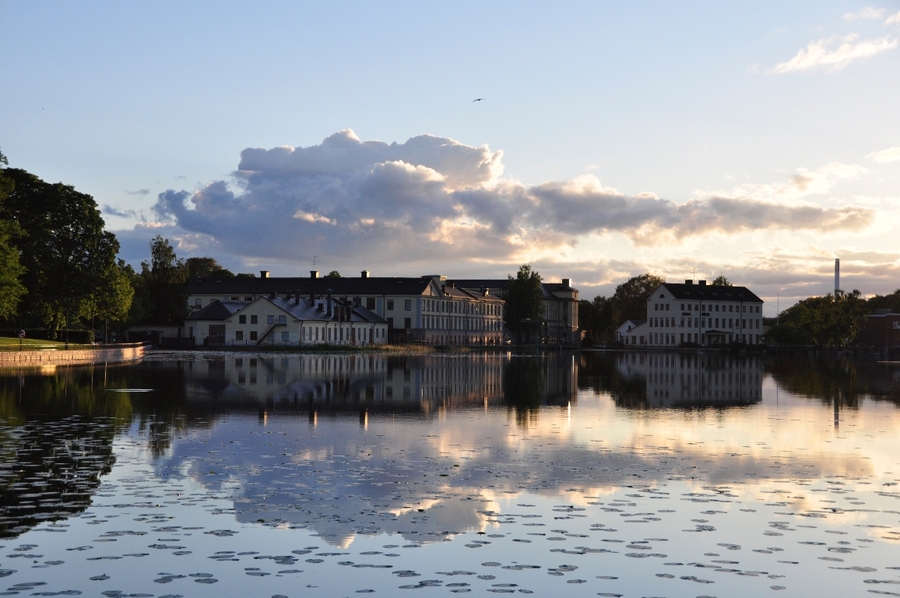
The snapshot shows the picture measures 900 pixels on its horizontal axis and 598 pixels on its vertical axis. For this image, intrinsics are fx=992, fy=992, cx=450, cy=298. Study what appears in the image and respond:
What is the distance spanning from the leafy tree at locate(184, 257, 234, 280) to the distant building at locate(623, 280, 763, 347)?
2748 inches

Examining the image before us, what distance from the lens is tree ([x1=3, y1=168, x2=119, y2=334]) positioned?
6588 centimetres

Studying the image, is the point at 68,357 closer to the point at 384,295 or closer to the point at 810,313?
the point at 384,295

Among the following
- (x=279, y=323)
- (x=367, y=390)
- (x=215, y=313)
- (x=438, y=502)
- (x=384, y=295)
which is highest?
(x=384, y=295)

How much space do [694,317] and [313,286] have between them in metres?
62.2

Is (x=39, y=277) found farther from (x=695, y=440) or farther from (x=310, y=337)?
(x=695, y=440)

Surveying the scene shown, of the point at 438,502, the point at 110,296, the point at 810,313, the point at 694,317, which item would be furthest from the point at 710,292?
the point at 438,502

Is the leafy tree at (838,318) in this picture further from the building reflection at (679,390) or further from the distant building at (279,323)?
the building reflection at (679,390)

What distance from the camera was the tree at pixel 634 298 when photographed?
17912cm

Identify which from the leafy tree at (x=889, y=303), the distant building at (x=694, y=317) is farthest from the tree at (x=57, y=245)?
the leafy tree at (x=889, y=303)

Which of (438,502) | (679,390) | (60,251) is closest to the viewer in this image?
(438,502)

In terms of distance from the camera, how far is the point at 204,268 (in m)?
172

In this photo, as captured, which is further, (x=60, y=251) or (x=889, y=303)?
(x=889, y=303)

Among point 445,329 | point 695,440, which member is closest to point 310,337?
point 445,329

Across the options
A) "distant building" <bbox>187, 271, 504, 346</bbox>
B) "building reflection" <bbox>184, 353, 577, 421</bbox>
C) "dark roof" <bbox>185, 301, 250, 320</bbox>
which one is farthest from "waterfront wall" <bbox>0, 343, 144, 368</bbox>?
"distant building" <bbox>187, 271, 504, 346</bbox>
